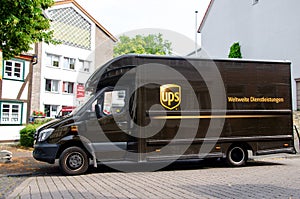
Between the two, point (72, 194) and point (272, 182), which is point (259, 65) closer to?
point (272, 182)

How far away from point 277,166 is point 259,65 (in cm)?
342

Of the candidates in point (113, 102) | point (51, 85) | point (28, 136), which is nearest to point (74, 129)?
point (113, 102)

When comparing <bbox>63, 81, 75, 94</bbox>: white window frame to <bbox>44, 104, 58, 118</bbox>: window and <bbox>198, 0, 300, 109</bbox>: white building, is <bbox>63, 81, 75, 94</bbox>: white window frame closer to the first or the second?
<bbox>44, 104, 58, 118</bbox>: window

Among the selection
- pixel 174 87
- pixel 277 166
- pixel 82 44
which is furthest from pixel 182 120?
pixel 82 44

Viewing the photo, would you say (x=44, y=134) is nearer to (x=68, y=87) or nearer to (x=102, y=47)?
(x=68, y=87)

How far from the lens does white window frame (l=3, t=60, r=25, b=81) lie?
63.7 ft

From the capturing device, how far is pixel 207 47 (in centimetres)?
3272

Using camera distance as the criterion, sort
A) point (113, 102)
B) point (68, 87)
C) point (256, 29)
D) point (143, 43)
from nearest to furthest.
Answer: point (113, 102), point (256, 29), point (68, 87), point (143, 43)

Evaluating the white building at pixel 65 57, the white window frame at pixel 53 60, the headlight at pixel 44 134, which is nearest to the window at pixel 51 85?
the white building at pixel 65 57

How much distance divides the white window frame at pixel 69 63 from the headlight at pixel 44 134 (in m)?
27.8

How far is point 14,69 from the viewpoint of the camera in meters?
19.9

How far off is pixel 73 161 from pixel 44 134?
111 centimetres

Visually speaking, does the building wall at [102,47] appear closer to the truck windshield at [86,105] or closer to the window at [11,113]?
the window at [11,113]

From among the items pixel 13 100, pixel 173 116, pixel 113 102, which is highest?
pixel 13 100
